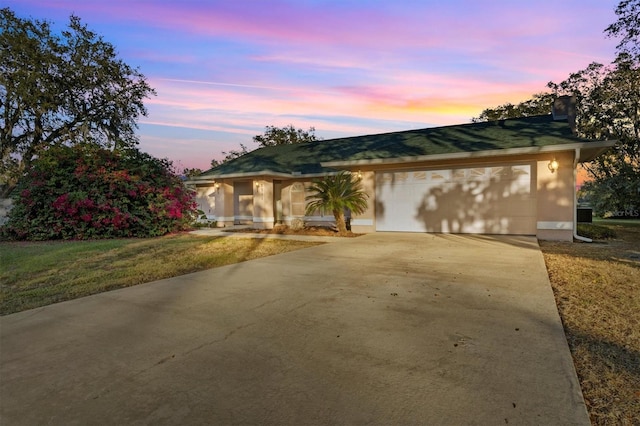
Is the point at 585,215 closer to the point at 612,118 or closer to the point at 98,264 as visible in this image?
the point at 612,118

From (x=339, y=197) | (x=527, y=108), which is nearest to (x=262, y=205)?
(x=339, y=197)

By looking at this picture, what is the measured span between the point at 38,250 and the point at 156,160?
18.0 ft

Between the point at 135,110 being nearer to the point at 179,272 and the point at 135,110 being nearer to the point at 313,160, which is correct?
the point at 313,160

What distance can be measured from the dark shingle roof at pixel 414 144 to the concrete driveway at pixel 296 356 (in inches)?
281

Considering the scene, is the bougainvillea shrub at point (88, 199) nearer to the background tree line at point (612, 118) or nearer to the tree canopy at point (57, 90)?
the tree canopy at point (57, 90)

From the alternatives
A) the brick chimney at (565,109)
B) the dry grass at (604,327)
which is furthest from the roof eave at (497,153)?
the dry grass at (604,327)

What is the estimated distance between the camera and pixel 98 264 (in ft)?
23.9

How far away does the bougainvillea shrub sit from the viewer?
11758mm

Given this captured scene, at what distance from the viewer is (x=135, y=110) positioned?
21547 mm

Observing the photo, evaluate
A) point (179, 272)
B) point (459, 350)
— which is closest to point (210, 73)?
point (179, 272)

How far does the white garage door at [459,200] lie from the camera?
11.1 meters

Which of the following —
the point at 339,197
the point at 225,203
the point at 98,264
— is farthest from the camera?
the point at 225,203

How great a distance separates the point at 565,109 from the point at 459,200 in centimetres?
550

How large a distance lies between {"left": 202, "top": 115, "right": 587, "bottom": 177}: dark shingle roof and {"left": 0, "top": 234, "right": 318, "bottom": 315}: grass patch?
18.0 ft
